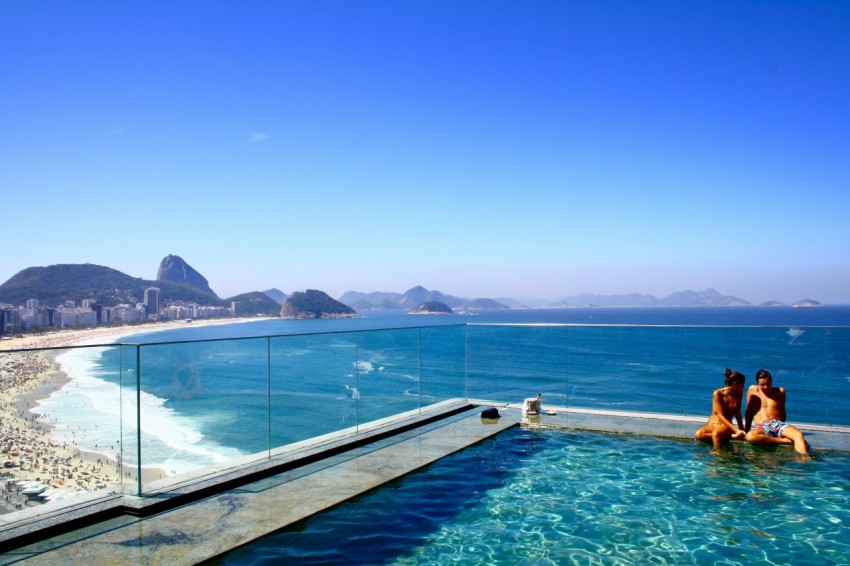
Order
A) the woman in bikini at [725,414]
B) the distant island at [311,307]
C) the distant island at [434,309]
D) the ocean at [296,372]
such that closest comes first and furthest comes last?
the ocean at [296,372] < the woman in bikini at [725,414] < the distant island at [311,307] < the distant island at [434,309]

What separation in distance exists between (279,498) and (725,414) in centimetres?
513

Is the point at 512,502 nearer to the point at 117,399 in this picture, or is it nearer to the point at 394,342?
the point at 117,399

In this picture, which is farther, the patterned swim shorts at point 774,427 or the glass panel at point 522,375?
the glass panel at point 522,375

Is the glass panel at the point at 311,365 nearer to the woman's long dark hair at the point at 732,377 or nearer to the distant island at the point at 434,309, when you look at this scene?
the woman's long dark hair at the point at 732,377

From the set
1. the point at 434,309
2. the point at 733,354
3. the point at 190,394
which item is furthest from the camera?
the point at 434,309

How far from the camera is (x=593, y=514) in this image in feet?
14.8

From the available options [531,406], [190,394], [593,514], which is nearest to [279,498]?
[593,514]

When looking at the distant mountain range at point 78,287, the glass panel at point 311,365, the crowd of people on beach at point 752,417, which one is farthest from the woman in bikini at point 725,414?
the distant mountain range at point 78,287

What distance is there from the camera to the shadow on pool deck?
3.54 meters

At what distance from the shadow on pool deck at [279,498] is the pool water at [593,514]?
0.18 metres

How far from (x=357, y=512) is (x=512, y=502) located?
129cm

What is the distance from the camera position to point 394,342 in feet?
33.6

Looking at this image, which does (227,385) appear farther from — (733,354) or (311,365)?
(733,354)

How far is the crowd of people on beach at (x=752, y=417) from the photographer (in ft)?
21.4
